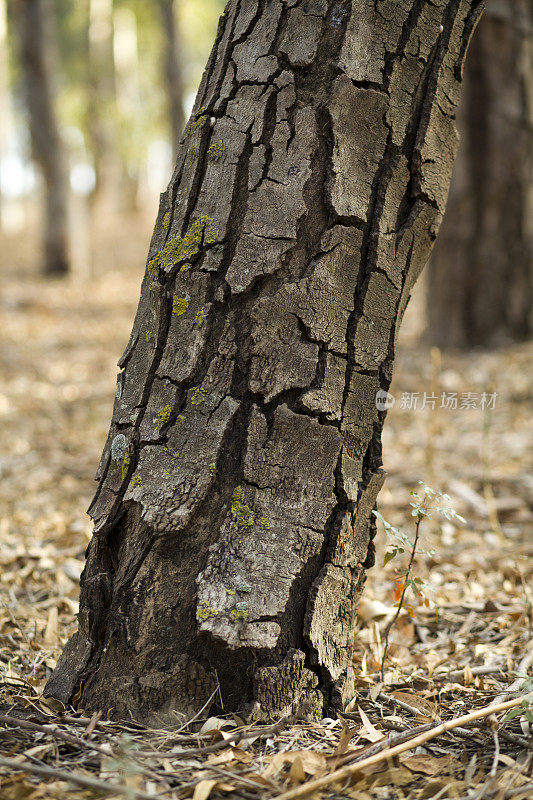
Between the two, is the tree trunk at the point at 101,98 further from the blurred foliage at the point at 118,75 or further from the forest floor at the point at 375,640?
the forest floor at the point at 375,640

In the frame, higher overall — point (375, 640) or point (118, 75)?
point (118, 75)

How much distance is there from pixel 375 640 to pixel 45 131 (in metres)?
11.1

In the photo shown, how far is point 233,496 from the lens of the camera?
1491mm

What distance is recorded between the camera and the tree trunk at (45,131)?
10.7 meters

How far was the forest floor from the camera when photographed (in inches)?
51.4

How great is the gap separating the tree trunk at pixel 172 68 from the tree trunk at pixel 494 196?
8.06 m

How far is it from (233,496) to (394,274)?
A: 0.65m

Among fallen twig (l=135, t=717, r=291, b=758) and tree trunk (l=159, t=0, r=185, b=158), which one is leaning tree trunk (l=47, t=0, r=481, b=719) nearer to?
fallen twig (l=135, t=717, r=291, b=758)

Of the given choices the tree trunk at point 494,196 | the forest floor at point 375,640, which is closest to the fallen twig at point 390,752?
the forest floor at point 375,640

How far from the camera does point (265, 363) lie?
1495 millimetres

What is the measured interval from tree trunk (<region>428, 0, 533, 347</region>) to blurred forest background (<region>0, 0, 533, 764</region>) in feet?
0.04

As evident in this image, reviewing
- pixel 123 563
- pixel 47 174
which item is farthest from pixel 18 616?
pixel 47 174

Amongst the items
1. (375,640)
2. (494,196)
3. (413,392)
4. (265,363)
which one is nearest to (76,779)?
(265,363)

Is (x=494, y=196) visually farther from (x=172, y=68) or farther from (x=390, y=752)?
(x=172, y=68)
